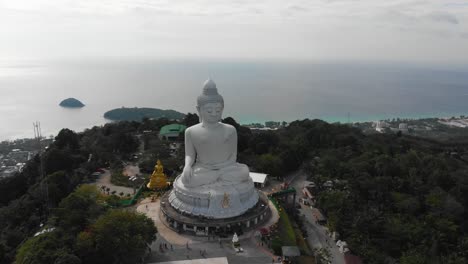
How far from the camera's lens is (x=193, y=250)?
1733 centimetres

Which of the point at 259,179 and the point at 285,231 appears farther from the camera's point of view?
the point at 259,179

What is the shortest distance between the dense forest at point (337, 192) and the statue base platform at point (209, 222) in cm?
285

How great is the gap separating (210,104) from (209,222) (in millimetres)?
6438

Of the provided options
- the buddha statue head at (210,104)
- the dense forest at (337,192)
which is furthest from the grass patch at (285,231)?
the buddha statue head at (210,104)

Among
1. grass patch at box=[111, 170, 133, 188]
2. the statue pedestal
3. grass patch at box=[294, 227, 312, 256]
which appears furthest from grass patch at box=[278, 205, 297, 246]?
grass patch at box=[111, 170, 133, 188]

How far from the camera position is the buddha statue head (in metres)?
20.0

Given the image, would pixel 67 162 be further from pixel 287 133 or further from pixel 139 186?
pixel 287 133

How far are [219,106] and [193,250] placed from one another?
7.84 metres

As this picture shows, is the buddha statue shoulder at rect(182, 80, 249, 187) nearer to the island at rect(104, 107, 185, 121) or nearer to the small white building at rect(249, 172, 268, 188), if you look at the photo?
the small white building at rect(249, 172, 268, 188)

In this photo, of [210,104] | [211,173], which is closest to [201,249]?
[211,173]

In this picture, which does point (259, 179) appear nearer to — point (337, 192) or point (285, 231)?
point (337, 192)

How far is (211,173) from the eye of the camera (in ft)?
64.5

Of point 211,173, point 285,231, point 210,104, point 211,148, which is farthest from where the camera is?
point 211,148

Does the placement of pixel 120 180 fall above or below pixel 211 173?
below
